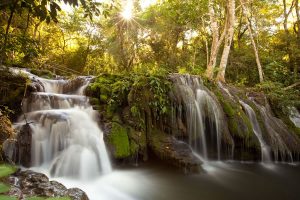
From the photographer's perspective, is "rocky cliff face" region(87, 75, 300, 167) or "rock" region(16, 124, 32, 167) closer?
"rock" region(16, 124, 32, 167)

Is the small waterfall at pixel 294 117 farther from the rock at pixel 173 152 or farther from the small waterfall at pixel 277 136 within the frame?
the rock at pixel 173 152

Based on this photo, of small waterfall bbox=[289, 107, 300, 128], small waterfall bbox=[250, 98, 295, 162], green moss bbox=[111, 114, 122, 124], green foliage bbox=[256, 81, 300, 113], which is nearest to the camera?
green moss bbox=[111, 114, 122, 124]

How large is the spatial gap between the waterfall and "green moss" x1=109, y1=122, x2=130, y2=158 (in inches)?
10.2

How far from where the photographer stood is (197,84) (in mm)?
9352

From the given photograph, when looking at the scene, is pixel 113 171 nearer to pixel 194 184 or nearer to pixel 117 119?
pixel 117 119

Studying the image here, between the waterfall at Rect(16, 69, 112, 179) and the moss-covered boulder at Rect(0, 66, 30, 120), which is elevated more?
the moss-covered boulder at Rect(0, 66, 30, 120)

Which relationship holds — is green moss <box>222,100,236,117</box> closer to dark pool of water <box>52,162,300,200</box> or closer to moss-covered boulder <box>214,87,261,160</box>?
moss-covered boulder <box>214,87,261,160</box>

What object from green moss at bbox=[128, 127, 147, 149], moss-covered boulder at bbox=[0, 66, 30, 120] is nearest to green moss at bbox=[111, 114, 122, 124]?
green moss at bbox=[128, 127, 147, 149]

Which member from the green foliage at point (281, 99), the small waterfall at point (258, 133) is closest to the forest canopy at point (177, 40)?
the green foliage at point (281, 99)

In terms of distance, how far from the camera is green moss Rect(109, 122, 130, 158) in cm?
682

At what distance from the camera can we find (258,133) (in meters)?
9.26

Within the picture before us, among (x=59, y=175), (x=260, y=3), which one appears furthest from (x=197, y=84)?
(x=260, y=3)

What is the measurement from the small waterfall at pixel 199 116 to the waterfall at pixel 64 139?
2535 millimetres

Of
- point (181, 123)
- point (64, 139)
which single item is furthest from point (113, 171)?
point (181, 123)
